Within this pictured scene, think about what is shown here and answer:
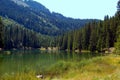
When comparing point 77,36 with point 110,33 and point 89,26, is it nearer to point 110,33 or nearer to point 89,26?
point 89,26

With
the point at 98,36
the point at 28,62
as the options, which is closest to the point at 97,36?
the point at 98,36

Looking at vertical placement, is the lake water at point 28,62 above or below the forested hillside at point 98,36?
below

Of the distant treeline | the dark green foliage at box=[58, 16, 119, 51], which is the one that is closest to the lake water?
the distant treeline

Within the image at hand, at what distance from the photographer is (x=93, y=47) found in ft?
460

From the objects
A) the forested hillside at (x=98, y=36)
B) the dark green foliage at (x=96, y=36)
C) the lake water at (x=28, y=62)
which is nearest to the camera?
the lake water at (x=28, y=62)

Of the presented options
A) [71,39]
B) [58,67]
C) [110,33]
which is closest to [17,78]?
[58,67]

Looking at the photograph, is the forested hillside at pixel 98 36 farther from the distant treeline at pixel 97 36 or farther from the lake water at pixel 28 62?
the lake water at pixel 28 62

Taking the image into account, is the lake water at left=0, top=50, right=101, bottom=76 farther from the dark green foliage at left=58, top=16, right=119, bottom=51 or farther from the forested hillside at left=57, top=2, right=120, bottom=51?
the dark green foliage at left=58, top=16, right=119, bottom=51

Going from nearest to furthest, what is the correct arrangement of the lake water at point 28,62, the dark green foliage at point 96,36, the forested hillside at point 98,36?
the lake water at point 28,62
the forested hillside at point 98,36
the dark green foliage at point 96,36

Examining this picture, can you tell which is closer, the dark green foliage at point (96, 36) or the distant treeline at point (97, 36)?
the distant treeline at point (97, 36)

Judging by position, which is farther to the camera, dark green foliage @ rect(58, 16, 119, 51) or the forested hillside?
dark green foliage @ rect(58, 16, 119, 51)

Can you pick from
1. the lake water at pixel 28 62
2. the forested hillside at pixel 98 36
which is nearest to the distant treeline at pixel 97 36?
the forested hillside at pixel 98 36

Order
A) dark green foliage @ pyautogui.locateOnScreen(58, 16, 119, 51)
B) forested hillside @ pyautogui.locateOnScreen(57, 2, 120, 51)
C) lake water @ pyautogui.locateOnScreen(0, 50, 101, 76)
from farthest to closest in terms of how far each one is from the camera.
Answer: dark green foliage @ pyautogui.locateOnScreen(58, 16, 119, 51) < forested hillside @ pyautogui.locateOnScreen(57, 2, 120, 51) < lake water @ pyautogui.locateOnScreen(0, 50, 101, 76)

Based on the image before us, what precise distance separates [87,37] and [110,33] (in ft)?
94.3
